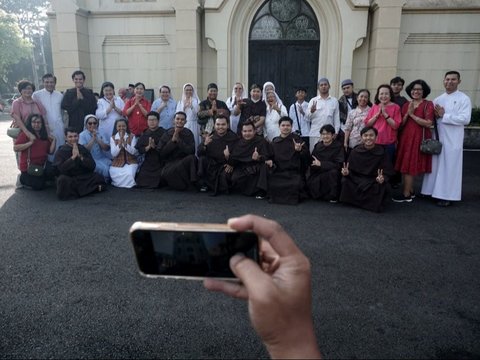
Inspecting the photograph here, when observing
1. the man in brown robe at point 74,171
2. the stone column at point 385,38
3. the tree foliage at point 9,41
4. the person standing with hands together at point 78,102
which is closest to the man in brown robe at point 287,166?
the man in brown robe at point 74,171

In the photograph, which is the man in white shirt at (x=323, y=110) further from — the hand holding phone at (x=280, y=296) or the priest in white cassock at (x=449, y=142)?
Answer: the hand holding phone at (x=280, y=296)

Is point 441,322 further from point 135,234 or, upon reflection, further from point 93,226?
point 93,226

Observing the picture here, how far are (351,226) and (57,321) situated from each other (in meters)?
3.26

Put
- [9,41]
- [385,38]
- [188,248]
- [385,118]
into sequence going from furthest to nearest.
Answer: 1. [9,41]
2. [385,38]
3. [385,118]
4. [188,248]

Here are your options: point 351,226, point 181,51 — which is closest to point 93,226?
point 351,226

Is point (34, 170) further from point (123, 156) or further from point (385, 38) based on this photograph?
point (385, 38)

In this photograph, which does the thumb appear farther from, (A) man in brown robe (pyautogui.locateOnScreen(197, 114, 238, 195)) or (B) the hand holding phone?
(A) man in brown robe (pyautogui.locateOnScreen(197, 114, 238, 195))

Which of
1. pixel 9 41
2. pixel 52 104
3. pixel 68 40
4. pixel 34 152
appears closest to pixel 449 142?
pixel 34 152

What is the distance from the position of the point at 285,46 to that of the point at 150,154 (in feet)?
18.1

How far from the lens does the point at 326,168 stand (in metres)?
5.66

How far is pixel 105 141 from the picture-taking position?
6.77m

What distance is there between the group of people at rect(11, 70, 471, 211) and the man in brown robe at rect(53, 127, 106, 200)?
2 centimetres

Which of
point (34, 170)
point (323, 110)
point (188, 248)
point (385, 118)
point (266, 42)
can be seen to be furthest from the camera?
point (266, 42)

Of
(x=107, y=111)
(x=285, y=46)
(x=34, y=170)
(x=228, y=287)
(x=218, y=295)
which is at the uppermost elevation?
(x=285, y=46)
